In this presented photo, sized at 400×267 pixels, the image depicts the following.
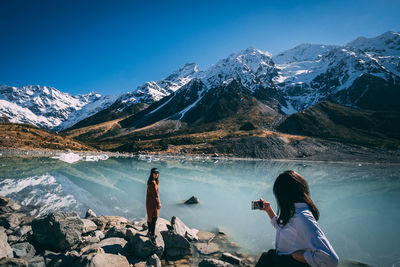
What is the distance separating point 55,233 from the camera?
8.37 metres

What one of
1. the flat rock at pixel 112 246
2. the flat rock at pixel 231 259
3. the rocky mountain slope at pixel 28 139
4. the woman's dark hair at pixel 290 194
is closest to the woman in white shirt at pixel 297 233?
the woman's dark hair at pixel 290 194

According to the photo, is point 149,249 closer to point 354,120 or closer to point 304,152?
point 304,152

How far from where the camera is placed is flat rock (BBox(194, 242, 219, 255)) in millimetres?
9966

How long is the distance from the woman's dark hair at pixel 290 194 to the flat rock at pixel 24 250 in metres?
9.44

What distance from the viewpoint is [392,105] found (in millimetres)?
189500

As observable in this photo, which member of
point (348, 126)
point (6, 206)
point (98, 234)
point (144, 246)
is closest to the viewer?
point (144, 246)

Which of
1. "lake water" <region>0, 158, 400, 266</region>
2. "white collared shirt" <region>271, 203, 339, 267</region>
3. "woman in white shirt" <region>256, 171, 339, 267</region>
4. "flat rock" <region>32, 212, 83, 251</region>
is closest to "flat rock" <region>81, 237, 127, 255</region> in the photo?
"flat rock" <region>32, 212, 83, 251</region>

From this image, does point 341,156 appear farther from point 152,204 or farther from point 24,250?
point 24,250

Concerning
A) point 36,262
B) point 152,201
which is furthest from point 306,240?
point 36,262

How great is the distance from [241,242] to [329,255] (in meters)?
10.1

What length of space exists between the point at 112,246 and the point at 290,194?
8.23 meters

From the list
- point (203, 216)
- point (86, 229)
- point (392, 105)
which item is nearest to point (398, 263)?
point (203, 216)

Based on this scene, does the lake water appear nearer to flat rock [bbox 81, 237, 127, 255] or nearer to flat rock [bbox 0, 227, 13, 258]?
flat rock [bbox 81, 237, 127, 255]

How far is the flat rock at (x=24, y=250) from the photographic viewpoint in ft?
25.0
